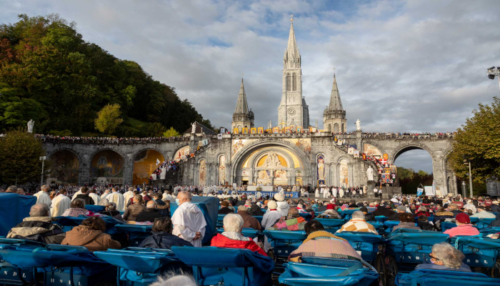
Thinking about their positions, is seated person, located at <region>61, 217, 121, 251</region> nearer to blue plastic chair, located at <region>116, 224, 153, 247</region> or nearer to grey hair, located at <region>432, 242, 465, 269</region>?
blue plastic chair, located at <region>116, 224, 153, 247</region>

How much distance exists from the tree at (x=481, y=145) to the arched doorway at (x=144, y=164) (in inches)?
1259

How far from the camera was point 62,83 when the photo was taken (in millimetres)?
43125

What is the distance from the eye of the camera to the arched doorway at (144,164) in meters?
41.3

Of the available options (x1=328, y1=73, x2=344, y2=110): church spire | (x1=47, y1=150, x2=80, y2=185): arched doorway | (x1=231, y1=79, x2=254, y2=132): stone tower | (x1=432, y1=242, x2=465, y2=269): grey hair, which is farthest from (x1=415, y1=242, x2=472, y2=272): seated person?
(x1=231, y1=79, x2=254, y2=132): stone tower

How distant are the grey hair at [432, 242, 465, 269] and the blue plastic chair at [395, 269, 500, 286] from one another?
0.64 meters

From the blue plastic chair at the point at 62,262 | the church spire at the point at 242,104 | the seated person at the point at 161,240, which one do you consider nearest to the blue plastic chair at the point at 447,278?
the seated person at the point at 161,240

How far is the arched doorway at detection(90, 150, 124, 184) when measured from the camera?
4059 cm

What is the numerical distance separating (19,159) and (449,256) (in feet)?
105

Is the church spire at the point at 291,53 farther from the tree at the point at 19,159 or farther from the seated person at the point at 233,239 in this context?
the seated person at the point at 233,239

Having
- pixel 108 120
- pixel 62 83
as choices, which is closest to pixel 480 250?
pixel 108 120

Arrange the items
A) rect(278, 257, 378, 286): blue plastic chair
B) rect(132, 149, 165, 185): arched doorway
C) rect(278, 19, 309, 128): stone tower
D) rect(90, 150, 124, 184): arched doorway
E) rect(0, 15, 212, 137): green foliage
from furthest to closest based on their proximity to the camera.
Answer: rect(278, 19, 309, 128): stone tower, rect(132, 149, 165, 185): arched doorway, rect(90, 150, 124, 184): arched doorway, rect(0, 15, 212, 137): green foliage, rect(278, 257, 378, 286): blue plastic chair

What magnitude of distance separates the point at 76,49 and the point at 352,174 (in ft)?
147

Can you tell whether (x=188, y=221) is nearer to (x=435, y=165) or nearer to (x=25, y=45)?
(x=435, y=165)

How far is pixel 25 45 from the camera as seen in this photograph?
4341 centimetres
